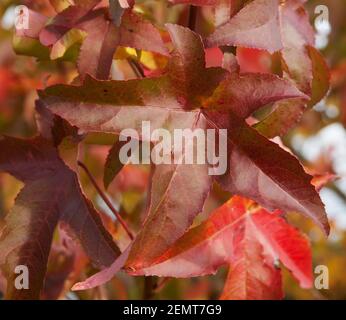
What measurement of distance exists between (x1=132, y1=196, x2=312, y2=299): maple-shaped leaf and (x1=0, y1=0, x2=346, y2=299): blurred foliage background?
12cm

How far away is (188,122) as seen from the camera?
1009 millimetres

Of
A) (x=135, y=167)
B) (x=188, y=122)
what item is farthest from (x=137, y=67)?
(x=135, y=167)

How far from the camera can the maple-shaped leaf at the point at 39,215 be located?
1036 mm

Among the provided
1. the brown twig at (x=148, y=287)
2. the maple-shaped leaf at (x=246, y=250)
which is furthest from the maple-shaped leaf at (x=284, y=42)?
the brown twig at (x=148, y=287)

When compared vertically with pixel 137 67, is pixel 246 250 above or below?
below

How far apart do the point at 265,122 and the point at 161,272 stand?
253 millimetres

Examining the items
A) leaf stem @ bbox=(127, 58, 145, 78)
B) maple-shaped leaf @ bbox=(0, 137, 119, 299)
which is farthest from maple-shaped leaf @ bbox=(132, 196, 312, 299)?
leaf stem @ bbox=(127, 58, 145, 78)

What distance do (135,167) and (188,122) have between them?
1381 millimetres

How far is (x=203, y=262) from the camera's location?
43.9 inches

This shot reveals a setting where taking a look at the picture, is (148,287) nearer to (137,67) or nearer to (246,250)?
(246,250)

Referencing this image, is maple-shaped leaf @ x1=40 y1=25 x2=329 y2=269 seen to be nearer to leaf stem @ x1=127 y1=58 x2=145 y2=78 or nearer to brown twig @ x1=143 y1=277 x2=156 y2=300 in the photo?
leaf stem @ x1=127 y1=58 x2=145 y2=78

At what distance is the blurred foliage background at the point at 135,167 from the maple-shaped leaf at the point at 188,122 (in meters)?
0.12
